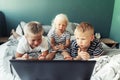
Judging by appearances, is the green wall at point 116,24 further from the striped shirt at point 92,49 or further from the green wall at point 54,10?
the striped shirt at point 92,49

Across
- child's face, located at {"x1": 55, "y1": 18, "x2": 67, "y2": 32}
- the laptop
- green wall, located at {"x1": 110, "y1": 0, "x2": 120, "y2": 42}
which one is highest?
the laptop

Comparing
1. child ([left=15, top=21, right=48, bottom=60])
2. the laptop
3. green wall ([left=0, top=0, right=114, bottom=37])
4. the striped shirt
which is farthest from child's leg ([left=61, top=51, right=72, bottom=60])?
green wall ([left=0, top=0, right=114, bottom=37])

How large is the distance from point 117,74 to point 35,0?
2347 millimetres

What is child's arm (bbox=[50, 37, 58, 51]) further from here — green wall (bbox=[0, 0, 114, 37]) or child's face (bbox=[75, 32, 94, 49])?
green wall (bbox=[0, 0, 114, 37])

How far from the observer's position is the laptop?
2.38 feet

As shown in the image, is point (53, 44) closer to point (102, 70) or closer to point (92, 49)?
point (92, 49)

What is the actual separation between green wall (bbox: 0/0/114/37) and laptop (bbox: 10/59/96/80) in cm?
260

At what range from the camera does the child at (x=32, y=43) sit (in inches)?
53.9

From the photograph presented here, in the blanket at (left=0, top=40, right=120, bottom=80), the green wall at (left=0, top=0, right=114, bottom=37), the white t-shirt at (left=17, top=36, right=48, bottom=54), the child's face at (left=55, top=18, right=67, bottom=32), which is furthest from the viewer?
the green wall at (left=0, top=0, right=114, bottom=37)

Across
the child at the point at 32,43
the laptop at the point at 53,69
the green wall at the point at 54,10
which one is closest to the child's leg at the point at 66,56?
the child at the point at 32,43

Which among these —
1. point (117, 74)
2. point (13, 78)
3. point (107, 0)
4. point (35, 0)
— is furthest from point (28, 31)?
point (107, 0)

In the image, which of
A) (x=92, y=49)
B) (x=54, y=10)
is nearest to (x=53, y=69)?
(x=92, y=49)

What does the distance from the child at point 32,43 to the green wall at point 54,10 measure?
1.72m

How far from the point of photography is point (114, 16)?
135 inches
